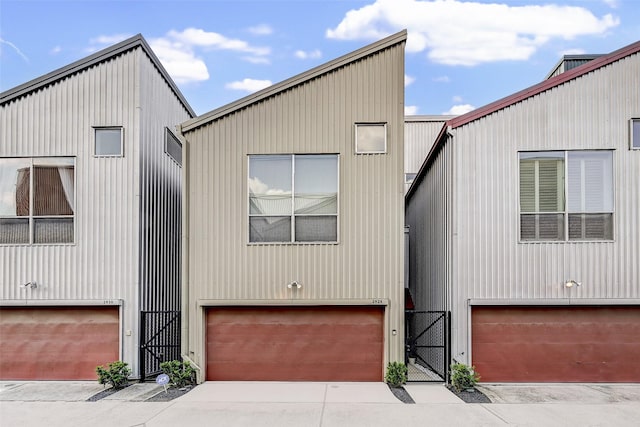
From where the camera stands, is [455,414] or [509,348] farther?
[509,348]

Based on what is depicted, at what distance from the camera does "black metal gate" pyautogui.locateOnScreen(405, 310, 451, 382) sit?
8328 millimetres

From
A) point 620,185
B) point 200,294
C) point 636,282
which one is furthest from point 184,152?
point 636,282

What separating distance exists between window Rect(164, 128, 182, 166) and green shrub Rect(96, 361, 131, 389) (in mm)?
5286

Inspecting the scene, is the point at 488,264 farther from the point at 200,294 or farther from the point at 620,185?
the point at 200,294

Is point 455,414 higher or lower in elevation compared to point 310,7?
lower

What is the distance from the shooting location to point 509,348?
8.23m

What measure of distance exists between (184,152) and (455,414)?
7288 millimetres

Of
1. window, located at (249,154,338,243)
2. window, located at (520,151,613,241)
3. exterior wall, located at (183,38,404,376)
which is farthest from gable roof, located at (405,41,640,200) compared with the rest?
window, located at (249,154,338,243)

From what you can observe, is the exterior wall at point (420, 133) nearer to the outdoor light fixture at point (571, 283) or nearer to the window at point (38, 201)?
the outdoor light fixture at point (571, 283)

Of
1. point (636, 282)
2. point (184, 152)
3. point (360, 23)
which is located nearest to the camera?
point (636, 282)

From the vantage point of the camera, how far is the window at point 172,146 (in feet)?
34.5

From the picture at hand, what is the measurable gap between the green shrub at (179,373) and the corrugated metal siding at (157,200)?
1565 millimetres

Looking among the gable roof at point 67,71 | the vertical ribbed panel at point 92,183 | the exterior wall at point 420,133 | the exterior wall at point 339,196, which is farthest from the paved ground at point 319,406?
the exterior wall at point 420,133

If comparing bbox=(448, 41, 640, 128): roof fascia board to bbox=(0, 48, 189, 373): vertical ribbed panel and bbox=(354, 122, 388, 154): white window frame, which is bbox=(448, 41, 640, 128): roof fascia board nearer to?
bbox=(354, 122, 388, 154): white window frame
